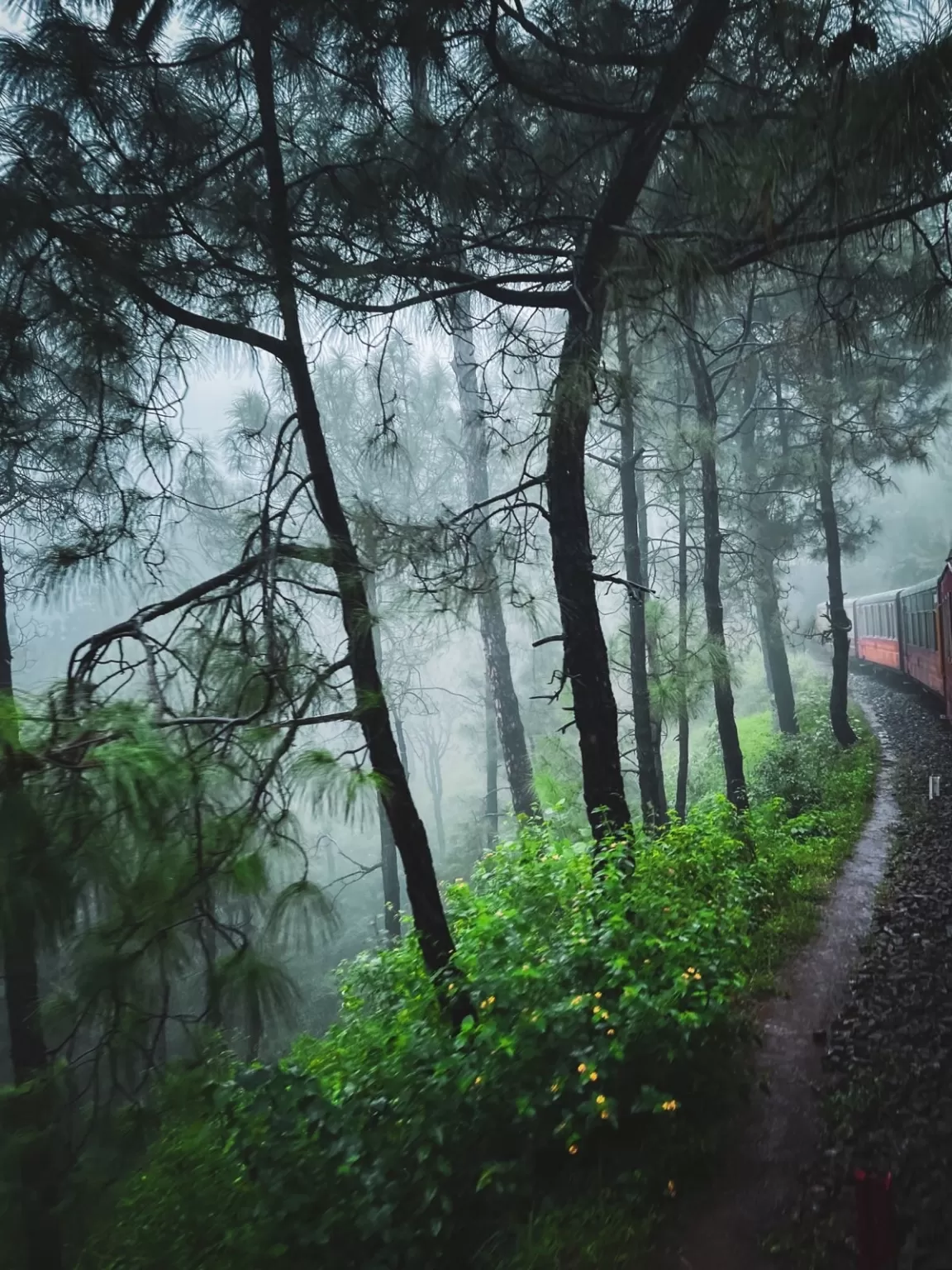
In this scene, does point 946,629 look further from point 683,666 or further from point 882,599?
point 882,599

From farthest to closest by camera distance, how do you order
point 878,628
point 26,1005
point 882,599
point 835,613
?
1. point 878,628
2. point 882,599
3. point 835,613
4. point 26,1005

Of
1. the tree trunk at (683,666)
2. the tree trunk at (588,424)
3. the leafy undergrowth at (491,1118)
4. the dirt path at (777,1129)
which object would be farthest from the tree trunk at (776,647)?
the leafy undergrowth at (491,1118)

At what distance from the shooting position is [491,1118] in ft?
10.6

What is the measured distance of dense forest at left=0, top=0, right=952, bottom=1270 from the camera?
2.27m

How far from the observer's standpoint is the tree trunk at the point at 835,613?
12.4 metres

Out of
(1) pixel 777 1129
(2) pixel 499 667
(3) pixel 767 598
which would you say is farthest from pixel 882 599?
(1) pixel 777 1129

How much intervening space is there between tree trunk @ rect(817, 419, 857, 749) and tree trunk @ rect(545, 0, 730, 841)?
877 centimetres

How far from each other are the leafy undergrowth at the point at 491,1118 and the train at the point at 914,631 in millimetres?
9459

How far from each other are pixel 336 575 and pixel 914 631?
53.5 ft

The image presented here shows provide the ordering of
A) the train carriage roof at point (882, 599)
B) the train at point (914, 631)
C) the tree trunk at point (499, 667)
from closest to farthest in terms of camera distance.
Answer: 1. the tree trunk at point (499, 667)
2. the train at point (914, 631)
3. the train carriage roof at point (882, 599)

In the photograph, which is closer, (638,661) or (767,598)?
(638,661)

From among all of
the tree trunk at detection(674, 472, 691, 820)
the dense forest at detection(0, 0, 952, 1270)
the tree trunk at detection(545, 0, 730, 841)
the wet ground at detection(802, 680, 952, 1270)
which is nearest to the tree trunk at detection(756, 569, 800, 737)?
the tree trunk at detection(674, 472, 691, 820)

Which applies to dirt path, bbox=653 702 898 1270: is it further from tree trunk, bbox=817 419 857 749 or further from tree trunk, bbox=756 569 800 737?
tree trunk, bbox=756 569 800 737

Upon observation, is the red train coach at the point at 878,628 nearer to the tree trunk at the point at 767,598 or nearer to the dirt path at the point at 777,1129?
the tree trunk at the point at 767,598
